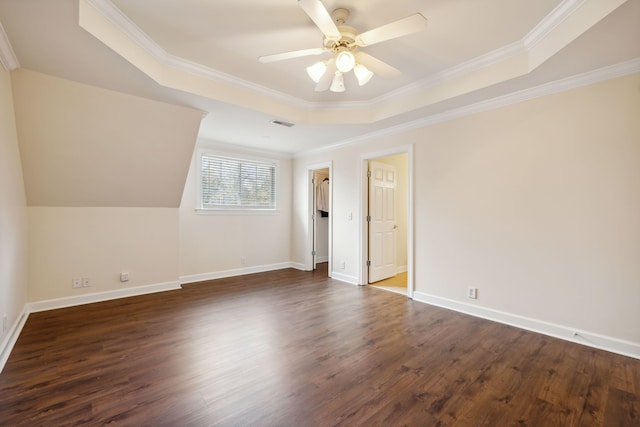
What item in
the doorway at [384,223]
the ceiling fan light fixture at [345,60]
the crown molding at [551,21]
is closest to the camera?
the crown molding at [551,21]

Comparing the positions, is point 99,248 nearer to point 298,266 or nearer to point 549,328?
point 298,266

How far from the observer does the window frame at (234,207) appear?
197 inches

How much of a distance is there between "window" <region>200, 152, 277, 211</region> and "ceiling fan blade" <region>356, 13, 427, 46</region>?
12.6 feet

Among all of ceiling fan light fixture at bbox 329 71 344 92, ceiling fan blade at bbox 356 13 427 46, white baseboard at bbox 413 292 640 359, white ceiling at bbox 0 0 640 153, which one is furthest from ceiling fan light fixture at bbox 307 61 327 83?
white baseboard at bbox 413 292 640 359

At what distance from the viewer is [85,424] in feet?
5.33

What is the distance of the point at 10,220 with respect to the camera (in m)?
2.61

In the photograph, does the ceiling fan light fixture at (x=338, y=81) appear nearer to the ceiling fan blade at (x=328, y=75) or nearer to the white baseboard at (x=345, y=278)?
the ceiling fan blade at (x=328, y=75)

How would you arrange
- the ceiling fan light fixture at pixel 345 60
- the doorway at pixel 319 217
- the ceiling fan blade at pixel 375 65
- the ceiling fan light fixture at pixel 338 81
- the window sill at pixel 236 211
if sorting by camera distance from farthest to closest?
the doorway at pixel 319 217
the window sill at pixel 236 211
the ceiling fan light fixture at pixel 338 81
the ceiling fan blade at pixel 375 65
the ceiling fan light fixture at pixel 345 60

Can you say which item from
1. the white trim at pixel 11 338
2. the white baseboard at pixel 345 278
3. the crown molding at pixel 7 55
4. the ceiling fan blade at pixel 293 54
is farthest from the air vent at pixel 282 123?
the white trim at pixel 11 338

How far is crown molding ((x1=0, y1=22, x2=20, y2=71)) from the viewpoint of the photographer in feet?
6.89

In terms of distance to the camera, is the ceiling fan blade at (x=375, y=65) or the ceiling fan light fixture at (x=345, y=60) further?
the ceiling fan blade at (x=375, y=65)

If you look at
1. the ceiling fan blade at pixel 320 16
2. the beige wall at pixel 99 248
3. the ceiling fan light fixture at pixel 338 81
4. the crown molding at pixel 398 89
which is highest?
the crown molding at pixel 398 89

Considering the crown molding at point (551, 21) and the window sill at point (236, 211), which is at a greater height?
the crown molding at point (551, 21)

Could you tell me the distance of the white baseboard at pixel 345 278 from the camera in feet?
16.0
